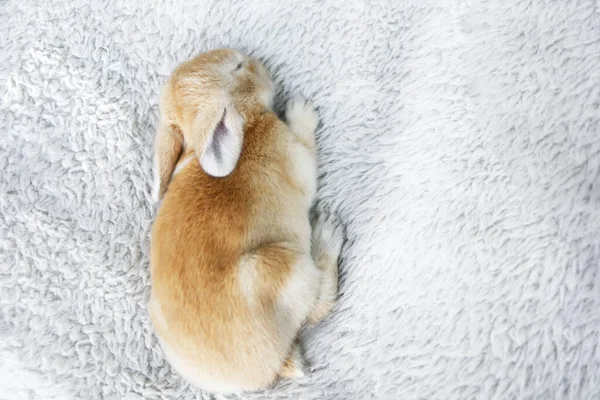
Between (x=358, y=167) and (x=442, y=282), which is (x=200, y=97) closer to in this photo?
(x=358, y=167)

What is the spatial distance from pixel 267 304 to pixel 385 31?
3.12ft

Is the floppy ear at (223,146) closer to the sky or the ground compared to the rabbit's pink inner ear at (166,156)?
closer to the sky

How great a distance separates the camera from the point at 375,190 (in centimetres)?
167

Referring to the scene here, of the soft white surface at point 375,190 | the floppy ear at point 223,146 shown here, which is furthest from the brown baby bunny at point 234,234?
the soft white surface at point 375,190

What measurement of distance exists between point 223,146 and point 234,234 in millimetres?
246

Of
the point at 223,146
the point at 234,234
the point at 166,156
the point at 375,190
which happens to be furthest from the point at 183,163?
the point at 375,190

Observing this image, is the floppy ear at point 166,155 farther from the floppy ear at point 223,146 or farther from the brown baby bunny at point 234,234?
the floppy ear at point 223,146

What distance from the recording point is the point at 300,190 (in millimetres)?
1665

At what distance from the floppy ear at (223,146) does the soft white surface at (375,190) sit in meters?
0.35

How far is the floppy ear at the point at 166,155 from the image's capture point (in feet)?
5.49

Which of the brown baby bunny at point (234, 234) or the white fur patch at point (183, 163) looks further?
the white fur patch at point (183, 163)

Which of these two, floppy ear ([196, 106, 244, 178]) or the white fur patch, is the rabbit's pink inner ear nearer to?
the white fur patch

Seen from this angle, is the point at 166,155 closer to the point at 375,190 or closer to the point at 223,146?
the point at 223,146

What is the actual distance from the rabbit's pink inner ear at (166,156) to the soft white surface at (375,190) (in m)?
0.17
